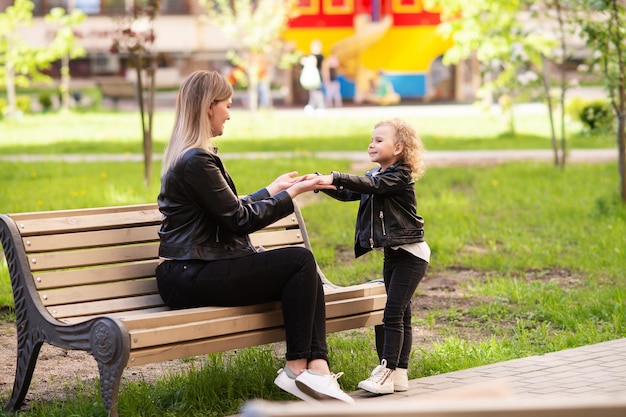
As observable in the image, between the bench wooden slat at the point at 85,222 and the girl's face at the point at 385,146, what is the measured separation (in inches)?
44.9

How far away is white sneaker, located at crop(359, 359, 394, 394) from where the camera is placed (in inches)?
197

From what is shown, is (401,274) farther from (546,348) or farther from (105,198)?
(105,198)

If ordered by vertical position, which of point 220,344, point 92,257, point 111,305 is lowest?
point 220,344

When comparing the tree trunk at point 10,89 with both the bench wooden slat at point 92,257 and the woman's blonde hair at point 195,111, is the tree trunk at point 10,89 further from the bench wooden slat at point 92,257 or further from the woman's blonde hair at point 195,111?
the woman's blonde hair at point 195,111

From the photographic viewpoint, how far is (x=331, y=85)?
37812mm

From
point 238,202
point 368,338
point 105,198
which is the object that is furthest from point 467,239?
point 238,202

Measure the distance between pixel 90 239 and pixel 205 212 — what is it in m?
0.63

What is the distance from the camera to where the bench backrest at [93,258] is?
4875mm

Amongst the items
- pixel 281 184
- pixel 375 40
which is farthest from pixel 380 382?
pixel 375 40

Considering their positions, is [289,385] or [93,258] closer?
[289,385]

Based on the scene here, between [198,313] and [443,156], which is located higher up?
[198,313]

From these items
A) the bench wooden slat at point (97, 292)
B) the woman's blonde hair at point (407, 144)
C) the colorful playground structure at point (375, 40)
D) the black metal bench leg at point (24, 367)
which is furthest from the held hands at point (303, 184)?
the colorful playground structure at point (375, 40)

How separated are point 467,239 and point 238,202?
5.13 m

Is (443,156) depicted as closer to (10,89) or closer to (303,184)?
(303,184)
